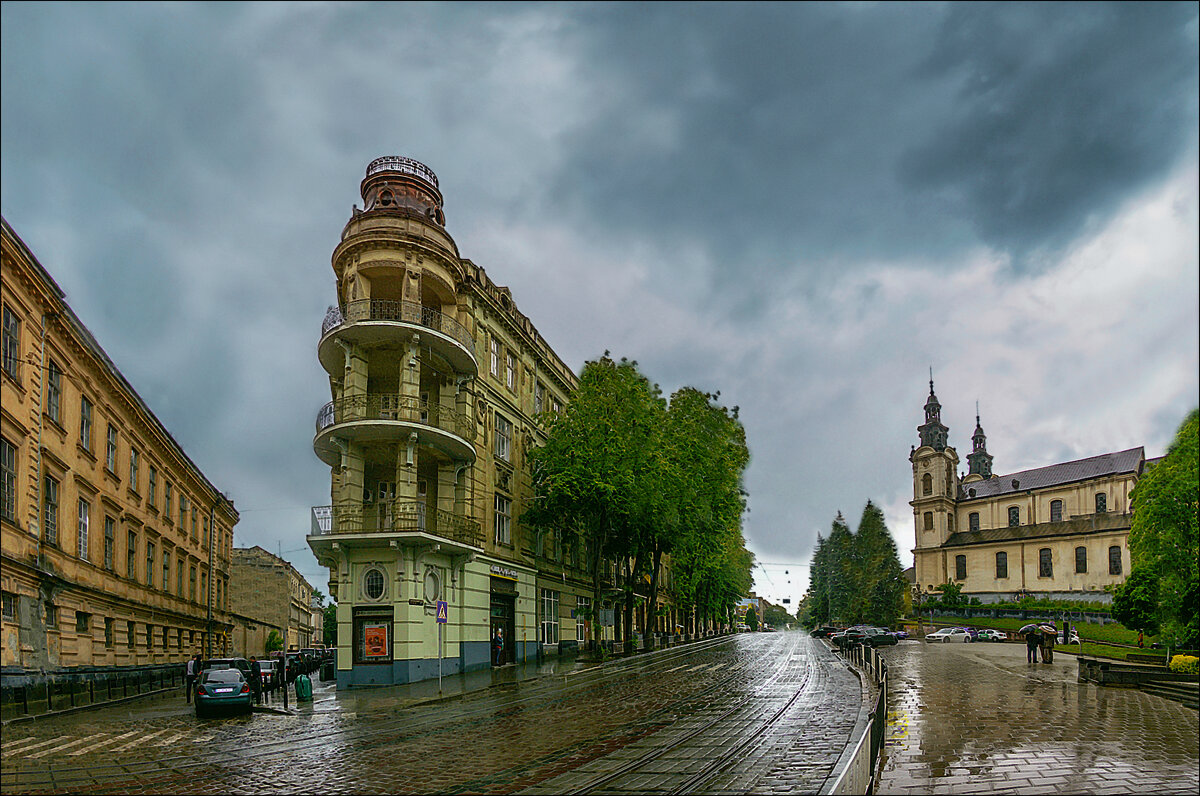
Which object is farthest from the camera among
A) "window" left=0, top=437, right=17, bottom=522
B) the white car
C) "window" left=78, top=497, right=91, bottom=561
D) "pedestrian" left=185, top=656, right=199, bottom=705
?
the white car

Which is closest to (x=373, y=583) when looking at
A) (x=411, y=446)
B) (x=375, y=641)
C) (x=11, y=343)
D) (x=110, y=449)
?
(x=375, y=641)

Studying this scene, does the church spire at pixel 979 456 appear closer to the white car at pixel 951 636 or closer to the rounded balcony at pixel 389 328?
the white car at pixel 951 636

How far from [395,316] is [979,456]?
104556mm

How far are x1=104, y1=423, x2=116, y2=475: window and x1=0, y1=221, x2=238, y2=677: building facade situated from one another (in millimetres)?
38

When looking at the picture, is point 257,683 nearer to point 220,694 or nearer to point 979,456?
point 220,694

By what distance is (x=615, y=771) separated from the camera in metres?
A: 13.5

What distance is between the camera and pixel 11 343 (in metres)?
24.5

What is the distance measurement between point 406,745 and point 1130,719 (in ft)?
46.0

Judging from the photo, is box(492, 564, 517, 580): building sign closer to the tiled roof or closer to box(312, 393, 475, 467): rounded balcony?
box(312, 393, 475, 467): rounded balcony

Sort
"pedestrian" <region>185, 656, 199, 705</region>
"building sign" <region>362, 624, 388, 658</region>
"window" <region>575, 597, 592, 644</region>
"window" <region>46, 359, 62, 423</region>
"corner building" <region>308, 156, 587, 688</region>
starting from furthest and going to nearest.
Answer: "window" <region>575, 597, 592, 644</region>, "corner building" <region>308, 156, 587, 688</region>, "building sign" <region>362, 624, 388, 658</region>, "pedestrian" <region>185, 656, 199, 705</region>, "window" <region>46, 359, 62, 423</region>

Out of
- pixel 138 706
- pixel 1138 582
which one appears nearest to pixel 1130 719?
pixel 1138 582

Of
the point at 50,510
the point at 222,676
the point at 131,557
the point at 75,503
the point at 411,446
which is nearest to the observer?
the point at 222,676

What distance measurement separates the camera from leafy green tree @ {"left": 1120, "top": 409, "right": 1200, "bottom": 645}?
3008 cm

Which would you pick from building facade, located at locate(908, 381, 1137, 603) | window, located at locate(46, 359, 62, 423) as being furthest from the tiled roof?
window, located at locate(46, 359, 62, 423)
